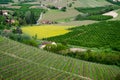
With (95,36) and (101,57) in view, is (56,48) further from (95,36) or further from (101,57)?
(95,36)

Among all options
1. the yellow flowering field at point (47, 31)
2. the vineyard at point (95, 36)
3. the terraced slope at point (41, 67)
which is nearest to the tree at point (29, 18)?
the yellow flowering field at point (47, 31)

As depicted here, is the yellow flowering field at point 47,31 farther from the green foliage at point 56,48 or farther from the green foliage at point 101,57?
the green foliage at point 101,57

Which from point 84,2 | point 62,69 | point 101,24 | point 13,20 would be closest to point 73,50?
point 62,69

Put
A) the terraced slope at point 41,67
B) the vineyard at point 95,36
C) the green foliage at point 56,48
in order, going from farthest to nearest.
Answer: the vineyard at point 95,36 < the green foliage at point 56,48 < the terraced slope at point 41,67

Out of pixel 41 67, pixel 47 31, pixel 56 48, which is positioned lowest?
pixel 47 31

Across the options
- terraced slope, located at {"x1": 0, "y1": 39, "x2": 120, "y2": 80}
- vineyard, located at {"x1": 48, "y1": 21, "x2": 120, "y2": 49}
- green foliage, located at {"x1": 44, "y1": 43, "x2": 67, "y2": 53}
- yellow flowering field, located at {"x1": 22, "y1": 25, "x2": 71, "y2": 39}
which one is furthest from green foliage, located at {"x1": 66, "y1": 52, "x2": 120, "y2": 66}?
yellow flowering field, located at {"x1": 22, "y1": 25, "x2": 71, "y2": 39}

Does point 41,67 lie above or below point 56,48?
above

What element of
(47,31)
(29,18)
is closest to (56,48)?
(47,31)
